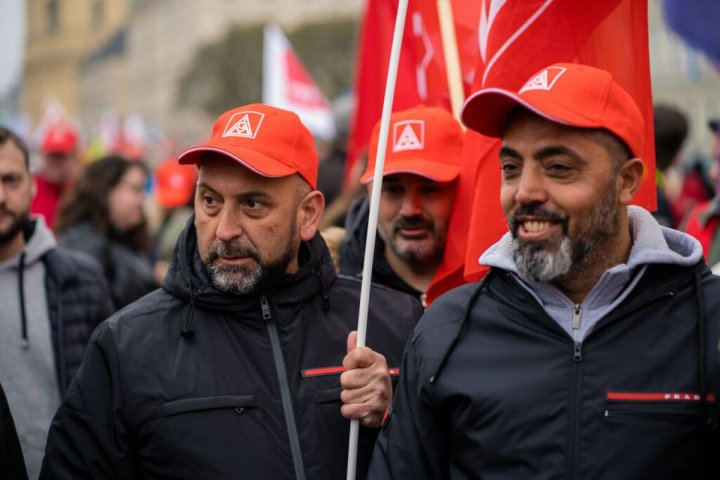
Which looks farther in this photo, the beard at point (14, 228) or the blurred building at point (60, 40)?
the blurred building at point (60, 40)

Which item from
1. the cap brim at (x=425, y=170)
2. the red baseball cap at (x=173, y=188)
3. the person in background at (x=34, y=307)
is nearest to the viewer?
the person in background at (x=34, y=307)

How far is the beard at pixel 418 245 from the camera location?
172 inches

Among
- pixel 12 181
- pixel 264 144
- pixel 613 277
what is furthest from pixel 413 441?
pixel 12 181

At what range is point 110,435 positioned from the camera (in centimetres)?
314

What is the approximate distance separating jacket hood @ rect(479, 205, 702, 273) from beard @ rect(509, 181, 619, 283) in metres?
0.06

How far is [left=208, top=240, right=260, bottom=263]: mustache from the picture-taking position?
3367 millimetres

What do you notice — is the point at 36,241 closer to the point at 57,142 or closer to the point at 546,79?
the point at 546,79

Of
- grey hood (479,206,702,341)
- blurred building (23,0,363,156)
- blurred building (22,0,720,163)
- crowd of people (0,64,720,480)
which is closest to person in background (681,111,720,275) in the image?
crowd of people (0,64,720,480)

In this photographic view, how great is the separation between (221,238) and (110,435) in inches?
25.5


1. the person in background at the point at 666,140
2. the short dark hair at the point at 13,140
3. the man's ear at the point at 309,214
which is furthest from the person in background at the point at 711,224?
the short dark hair at the point at 13,140

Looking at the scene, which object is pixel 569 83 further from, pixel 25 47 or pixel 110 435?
pixel 25 47

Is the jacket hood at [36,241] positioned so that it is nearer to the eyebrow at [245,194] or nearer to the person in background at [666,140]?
the eyebrow at [245,194]

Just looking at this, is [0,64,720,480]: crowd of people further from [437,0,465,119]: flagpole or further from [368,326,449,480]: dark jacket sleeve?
[437,0,465,119]: flagpole

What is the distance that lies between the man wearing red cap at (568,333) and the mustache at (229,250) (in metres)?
0.68
